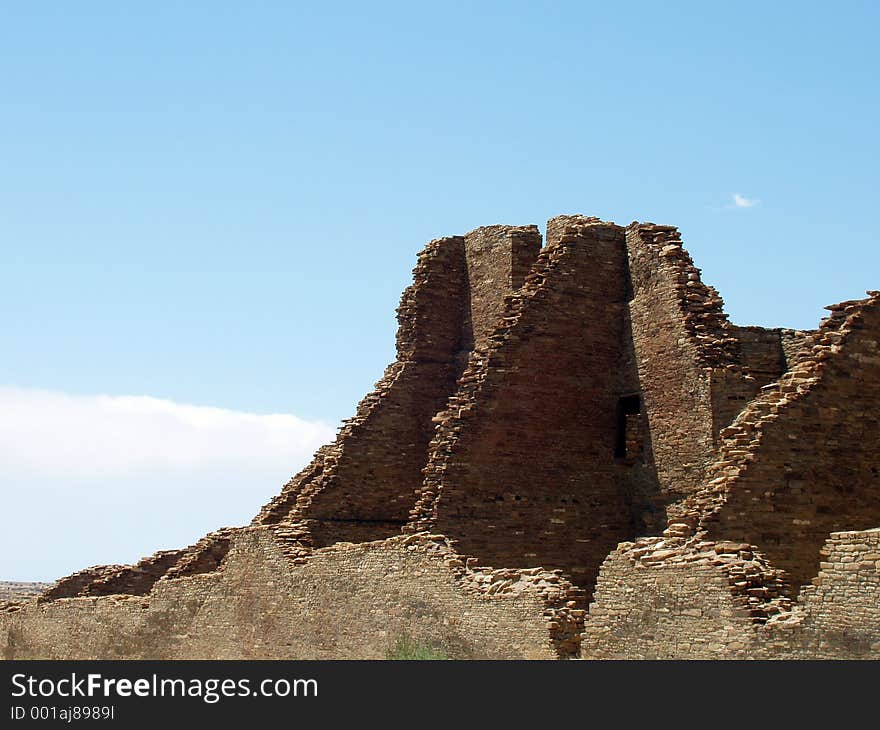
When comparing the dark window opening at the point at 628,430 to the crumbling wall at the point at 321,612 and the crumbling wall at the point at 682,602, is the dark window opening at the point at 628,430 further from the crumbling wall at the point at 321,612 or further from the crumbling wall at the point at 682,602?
the crumbling wall at the point at 682,602

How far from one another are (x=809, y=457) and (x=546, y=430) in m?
5.30

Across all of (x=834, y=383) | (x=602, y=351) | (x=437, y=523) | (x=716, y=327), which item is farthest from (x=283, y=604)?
(x=834, y=383)

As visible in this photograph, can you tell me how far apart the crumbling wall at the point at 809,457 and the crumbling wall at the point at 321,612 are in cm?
237

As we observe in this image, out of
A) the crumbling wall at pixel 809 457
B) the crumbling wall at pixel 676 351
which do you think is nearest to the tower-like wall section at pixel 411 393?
the crumbling wall at pixel 676 351

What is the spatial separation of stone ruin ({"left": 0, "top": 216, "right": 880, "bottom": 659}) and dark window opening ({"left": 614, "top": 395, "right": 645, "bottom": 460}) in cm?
6

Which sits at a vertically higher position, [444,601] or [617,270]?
[617,270]

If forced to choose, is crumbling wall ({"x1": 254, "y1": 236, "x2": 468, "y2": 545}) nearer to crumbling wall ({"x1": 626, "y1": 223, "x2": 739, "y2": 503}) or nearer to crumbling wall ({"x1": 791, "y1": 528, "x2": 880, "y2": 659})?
crumbling wall ({"x1": 626, "y1": 223, "x2": 739, "y2": 503})

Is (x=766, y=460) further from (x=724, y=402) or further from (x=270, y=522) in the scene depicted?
(x=270, y=522)

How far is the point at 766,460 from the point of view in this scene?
58.1 ft

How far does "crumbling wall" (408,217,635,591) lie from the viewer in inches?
850

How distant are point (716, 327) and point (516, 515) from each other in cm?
405

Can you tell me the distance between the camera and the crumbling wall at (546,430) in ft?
70.8

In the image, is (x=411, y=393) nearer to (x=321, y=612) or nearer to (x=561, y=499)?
(x=561, y=499)

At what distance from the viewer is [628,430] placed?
22.7 meters
